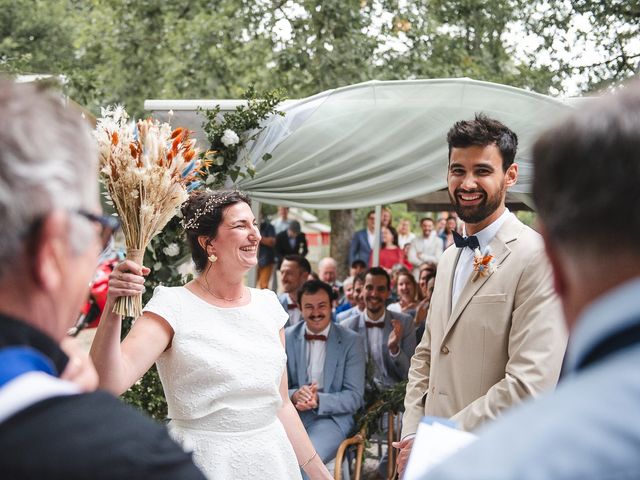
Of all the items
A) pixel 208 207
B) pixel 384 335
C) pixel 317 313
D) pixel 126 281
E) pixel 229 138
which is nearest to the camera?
pixel 126 281

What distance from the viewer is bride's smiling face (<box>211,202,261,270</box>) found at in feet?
12.7

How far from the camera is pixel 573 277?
43.6 inches

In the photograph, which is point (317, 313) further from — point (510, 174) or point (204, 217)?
point (510, 174)

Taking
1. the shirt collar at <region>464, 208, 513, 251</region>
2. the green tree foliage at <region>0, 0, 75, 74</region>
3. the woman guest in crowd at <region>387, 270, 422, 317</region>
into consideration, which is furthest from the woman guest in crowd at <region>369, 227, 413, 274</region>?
the shirt collar at <region>464, 208, 513, 251</region>

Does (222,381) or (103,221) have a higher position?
(103,221)

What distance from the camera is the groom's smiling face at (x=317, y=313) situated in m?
6.70

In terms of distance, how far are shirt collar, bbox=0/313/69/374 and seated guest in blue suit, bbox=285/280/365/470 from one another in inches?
193

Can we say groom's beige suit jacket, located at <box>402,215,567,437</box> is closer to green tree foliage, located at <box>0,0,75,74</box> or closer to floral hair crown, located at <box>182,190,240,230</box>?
floral hair crown, located at <box>182,190,240,230</box>

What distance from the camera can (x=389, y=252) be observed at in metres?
13.4

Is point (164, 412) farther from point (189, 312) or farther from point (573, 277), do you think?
point (573, 277)

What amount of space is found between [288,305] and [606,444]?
7.39 metres

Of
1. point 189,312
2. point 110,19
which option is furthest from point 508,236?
point 110,19

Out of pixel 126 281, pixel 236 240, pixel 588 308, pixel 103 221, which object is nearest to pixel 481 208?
pixel 236 240

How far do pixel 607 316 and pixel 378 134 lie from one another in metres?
5.29
